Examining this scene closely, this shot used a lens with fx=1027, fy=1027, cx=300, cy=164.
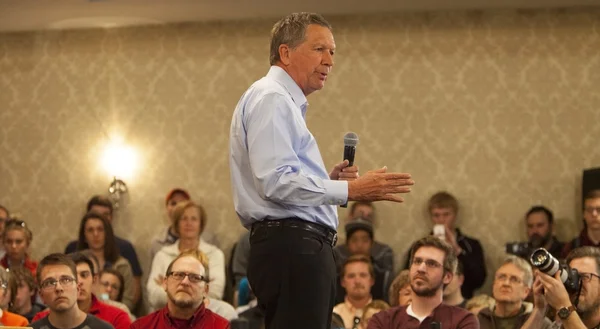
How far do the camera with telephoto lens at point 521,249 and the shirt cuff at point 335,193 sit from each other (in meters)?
4.08

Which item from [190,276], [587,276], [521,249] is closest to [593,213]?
[521,249]

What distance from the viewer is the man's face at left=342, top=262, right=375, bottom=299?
5.60 metres

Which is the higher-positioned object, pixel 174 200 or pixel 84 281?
pixel 174 200

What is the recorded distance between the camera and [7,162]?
790cm

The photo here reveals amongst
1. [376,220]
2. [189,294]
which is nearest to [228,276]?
[376,220]

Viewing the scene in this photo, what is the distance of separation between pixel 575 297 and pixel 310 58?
180 cm

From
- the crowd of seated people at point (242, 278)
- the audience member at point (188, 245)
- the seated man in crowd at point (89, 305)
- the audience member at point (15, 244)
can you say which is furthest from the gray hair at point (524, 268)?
the audience member at point (15, 244)

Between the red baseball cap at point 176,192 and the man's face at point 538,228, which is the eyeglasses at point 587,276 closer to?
the man's face at point 538,228

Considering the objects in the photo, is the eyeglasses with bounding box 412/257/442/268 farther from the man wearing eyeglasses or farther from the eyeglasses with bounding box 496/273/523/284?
the man wearing eyeglasses

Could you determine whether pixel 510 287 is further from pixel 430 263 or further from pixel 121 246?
pixel 121 246

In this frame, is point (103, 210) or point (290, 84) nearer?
point (290, 84)

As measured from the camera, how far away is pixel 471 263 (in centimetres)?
667

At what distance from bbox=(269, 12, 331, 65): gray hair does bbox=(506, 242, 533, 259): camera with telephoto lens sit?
4017 millimetres

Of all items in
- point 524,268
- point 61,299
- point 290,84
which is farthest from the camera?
point 524,268
